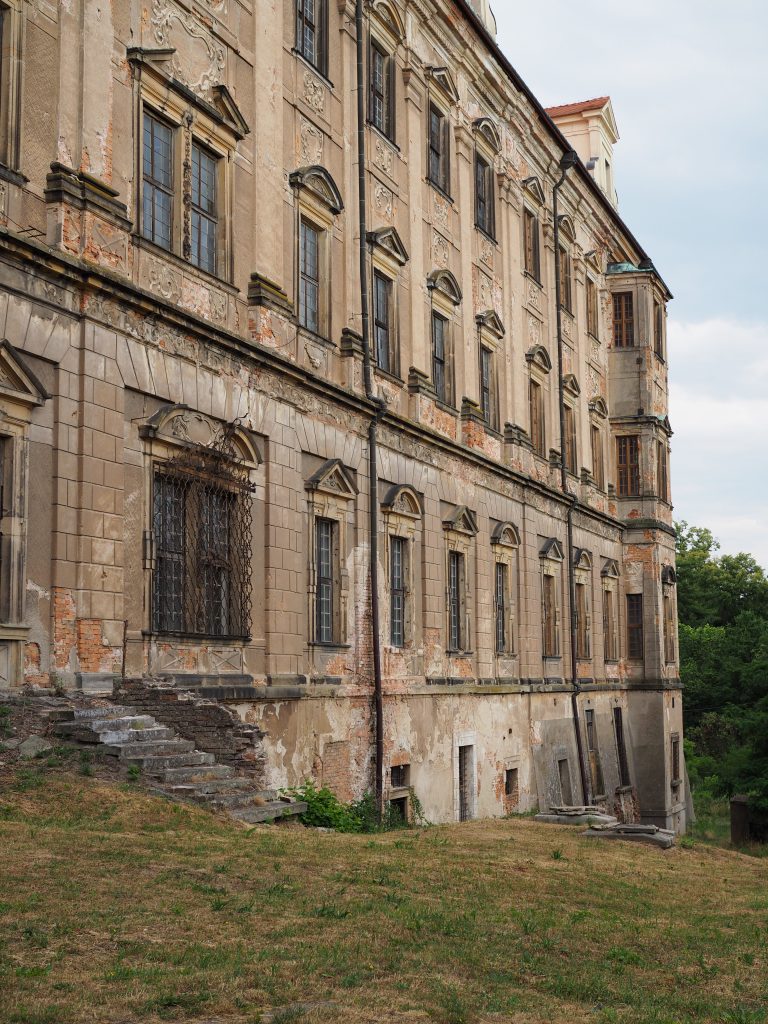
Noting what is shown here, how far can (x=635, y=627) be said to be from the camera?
39.1 metres

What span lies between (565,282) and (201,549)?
21.5m

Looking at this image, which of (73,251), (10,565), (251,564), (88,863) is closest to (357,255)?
(251,564)

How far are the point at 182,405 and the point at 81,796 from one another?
19.1ft

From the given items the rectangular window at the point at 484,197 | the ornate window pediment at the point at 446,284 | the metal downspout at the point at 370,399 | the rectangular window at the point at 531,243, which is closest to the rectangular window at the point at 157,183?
the metal downspout at the point at 370,399

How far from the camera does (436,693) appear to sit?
2353 cm

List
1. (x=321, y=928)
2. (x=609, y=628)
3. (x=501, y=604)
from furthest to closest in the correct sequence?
(x=609, y=628), (x=501, y=604), (x=321, y=928)

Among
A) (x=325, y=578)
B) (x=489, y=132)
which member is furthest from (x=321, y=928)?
(x=489, y=132)

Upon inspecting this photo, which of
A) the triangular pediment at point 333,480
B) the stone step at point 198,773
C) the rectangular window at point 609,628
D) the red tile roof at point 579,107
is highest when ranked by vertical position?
the red tile roof at point 579,107

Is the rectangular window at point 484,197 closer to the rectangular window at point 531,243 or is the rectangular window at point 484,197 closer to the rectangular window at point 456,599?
the rectangular window at point 531,243

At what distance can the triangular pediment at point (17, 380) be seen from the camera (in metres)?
13.2

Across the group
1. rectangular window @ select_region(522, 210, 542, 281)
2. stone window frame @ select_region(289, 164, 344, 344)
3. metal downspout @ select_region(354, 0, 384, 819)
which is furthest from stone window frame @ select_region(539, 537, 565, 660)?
stone window frame @ select_region(289, 164, 344, 344)

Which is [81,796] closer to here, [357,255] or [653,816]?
[357,255]

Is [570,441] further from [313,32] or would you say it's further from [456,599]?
[313,32]

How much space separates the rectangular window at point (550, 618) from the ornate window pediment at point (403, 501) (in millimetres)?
9021
